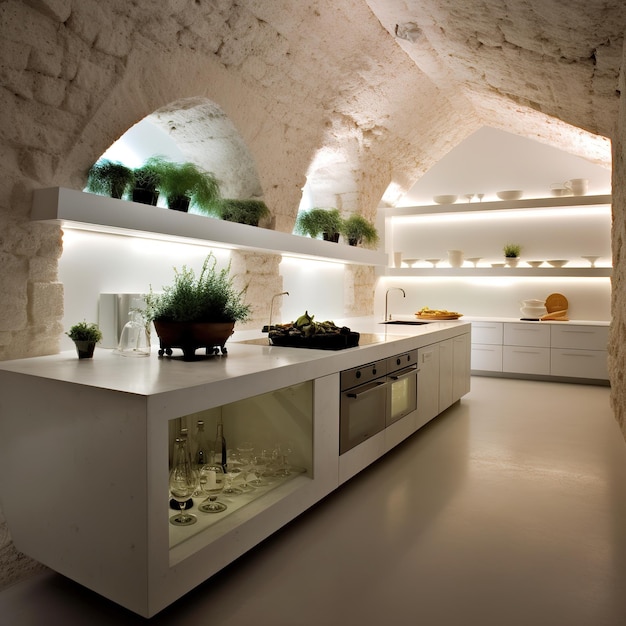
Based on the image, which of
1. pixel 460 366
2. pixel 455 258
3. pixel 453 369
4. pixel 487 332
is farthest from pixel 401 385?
pixel 455 258

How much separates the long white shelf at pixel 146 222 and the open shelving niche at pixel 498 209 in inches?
121

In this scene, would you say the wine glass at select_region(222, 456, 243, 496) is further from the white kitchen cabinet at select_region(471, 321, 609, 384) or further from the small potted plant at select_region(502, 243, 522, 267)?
the small potted plant at select_region(502, 243, 522, 267)

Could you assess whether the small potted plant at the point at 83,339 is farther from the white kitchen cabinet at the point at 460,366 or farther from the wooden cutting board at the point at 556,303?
the wooden cutting board at the point at 556,303

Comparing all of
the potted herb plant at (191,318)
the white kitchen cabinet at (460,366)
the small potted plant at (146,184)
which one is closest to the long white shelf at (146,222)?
the small potted plant at (146,184)

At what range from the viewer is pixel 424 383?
400cm

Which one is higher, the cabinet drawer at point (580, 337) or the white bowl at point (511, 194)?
the white bowl at point (511, 194)

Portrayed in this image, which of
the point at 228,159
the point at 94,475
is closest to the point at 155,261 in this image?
the point at 228,159

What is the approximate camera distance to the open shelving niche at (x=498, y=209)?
6078 millimetres

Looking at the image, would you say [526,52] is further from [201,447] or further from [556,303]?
[556,303]

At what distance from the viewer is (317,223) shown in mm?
4754

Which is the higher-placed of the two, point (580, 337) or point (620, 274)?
point (620, 274)

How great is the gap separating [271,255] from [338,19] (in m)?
1.74

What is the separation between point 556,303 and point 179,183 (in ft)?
16.5

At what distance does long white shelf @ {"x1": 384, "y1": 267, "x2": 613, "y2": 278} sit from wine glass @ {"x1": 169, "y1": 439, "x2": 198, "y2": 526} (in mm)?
5057
